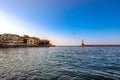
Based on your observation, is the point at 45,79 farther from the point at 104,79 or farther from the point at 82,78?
the point at 104,79

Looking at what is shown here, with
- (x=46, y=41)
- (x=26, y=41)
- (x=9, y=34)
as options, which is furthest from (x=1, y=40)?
(x=46, y=41)

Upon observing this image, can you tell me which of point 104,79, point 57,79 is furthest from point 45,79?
point 104,79

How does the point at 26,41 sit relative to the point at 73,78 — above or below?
above

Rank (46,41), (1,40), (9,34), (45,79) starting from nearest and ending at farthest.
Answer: (45,79) → (1,40) → (9,34) → (46,41)

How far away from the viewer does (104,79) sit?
9133mm

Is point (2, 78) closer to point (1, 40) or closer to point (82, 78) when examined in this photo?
point (82, 78)

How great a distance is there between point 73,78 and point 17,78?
4401 millimetres

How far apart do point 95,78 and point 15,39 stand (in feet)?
432

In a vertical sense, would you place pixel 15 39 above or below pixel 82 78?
above

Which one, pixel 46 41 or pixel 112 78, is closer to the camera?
pixel 112 78

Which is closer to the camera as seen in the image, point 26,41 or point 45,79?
point 45,79

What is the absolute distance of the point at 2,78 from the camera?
9.07 m

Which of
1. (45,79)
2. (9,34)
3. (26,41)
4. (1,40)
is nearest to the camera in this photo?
(45,79)

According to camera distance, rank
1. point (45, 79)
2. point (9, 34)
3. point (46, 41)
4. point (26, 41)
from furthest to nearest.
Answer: point (46, 41), point (26, 41), point (9, 34), point (45, 79)
